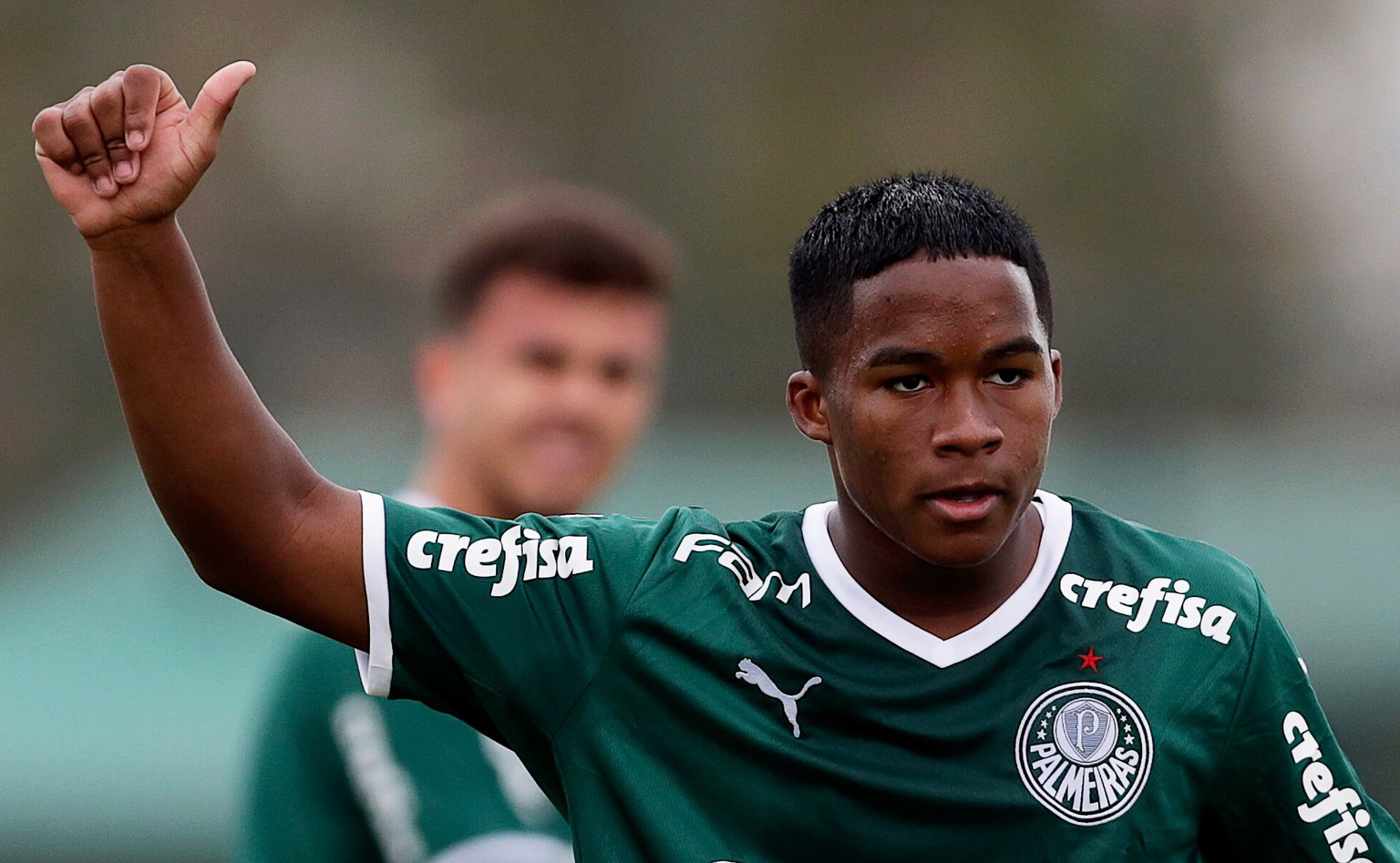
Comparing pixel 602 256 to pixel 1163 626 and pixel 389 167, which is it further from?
pixel 389 167

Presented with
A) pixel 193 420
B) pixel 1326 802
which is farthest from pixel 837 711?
pixel 193 420

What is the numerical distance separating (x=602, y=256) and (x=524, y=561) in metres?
2.20

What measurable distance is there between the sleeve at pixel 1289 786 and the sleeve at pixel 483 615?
0.94m

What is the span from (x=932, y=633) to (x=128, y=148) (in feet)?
4.53

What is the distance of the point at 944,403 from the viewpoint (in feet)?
9.45

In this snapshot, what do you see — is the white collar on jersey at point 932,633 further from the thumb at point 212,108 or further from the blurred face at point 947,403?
the thumb at point 212,108

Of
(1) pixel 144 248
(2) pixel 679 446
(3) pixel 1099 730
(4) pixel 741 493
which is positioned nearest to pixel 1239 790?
(3) pixel 1099 730

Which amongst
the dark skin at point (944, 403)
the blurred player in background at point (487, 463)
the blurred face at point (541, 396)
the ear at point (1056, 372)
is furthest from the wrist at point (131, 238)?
the blurred face at point (541, 396)

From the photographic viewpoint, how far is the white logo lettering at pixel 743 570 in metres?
3.06

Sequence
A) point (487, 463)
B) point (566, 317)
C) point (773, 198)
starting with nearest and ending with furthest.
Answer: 1. point (487, 463)
2. point (566, 317)
3. point (773, 198)

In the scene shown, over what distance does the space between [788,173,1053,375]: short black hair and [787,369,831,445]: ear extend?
0.03 metres

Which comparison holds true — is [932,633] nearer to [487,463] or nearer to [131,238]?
[131,238]

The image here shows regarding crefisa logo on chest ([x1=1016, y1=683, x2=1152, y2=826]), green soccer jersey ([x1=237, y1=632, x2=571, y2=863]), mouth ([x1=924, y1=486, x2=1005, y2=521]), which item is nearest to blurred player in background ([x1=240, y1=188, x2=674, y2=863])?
green soccer jersey ([x1=237, y1=632, x2=571, y2=863])

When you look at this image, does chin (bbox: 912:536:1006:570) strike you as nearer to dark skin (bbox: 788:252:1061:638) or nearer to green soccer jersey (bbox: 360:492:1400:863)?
dark skin (bbox: 788:252:1061:638)
